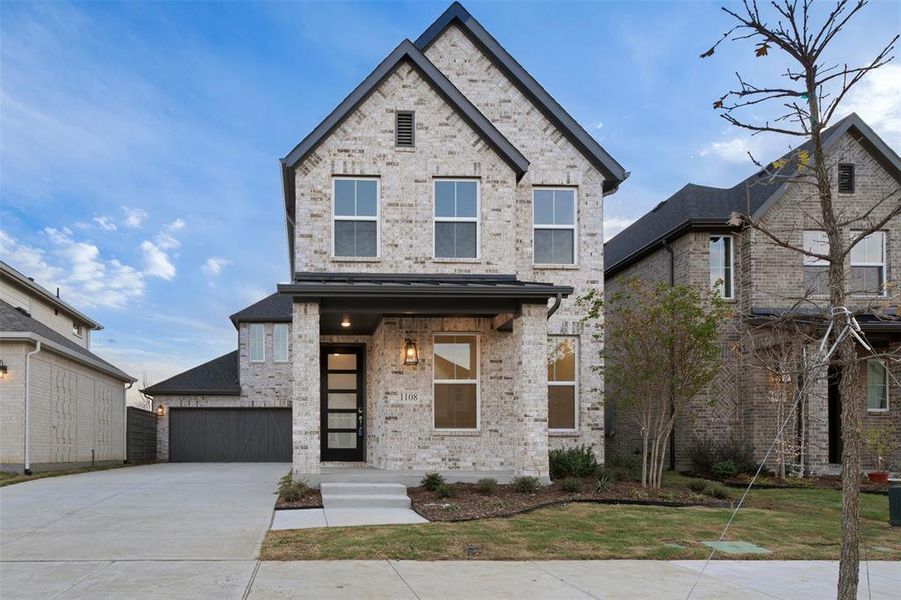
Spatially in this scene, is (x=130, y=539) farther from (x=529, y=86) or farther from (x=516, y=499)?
(x=529, y=86)

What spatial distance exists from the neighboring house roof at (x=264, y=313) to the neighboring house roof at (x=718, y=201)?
12550 mm

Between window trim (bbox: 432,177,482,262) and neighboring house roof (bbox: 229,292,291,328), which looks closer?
window trim (bbox: 432,177,482,262)

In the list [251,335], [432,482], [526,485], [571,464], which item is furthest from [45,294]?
[526,485]

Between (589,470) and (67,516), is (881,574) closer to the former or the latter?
(589,470)

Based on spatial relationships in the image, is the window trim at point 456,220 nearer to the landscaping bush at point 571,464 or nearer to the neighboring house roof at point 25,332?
the landscaping bush at point 571,464

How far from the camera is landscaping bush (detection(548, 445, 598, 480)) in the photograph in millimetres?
15062

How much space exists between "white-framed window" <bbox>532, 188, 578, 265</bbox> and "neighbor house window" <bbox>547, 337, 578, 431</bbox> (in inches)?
68.8

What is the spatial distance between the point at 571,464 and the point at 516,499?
2.81m

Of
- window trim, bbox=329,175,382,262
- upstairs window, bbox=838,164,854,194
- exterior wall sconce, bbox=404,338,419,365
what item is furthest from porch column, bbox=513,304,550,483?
upstairs window, bbox=838,164,854,194

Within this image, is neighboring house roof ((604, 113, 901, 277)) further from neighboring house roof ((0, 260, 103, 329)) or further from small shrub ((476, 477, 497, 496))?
neighboring house roof ((0, 260, 103, 329))

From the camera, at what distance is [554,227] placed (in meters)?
16.7

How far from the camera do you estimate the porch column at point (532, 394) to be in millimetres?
13781

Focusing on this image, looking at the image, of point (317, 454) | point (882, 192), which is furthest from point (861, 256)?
point (317, 454)

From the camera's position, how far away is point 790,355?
16.7 meters
